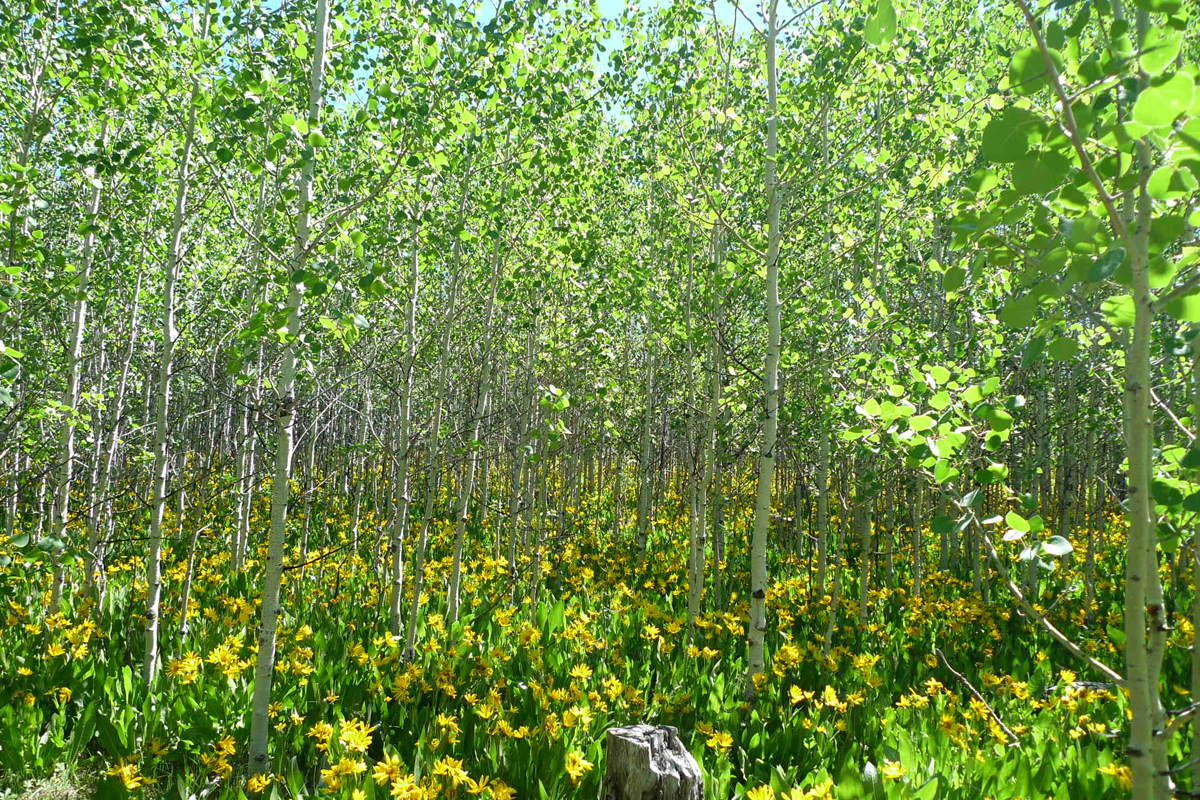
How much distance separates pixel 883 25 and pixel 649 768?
2.51 meters

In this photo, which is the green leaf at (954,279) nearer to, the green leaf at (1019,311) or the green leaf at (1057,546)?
the green leaf at (1019,311)

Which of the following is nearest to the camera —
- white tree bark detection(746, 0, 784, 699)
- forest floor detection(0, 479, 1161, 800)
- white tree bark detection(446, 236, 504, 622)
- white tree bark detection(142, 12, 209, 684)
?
forest floor detection(0, 479, 1161, 800)

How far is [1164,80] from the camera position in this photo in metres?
0.94

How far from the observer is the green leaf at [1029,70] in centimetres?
109

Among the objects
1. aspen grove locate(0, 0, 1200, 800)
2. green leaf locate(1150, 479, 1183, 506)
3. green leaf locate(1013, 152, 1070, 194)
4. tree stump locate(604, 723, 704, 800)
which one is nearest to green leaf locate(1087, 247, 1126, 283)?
aspen grove locate(0, 0, 1200, 800)

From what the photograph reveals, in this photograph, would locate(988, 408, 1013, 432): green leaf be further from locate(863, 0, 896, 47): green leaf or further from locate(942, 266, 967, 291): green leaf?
locate(863, 0, 896, 47): green leaf

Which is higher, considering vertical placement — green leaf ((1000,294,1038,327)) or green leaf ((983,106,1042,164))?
green leaf ((983,106,1042,164))

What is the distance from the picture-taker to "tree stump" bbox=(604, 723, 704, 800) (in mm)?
2646

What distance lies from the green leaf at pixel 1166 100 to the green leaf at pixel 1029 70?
0.17 m

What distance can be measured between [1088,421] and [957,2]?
3509 millimetres

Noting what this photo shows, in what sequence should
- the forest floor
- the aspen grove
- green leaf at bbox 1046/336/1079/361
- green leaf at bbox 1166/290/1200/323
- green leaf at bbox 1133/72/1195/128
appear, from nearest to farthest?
green leaf at bbox 1133/72/1195/128, green leaf at bbox 1166/290/1200/323, green leaf at bbox 1046/336/1079/361, the aspen grove, the forest floor

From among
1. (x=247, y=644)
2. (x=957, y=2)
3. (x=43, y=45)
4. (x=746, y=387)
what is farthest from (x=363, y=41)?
(x=957, y=2)

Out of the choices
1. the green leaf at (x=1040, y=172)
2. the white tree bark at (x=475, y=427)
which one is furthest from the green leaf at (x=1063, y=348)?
the white tree bark at (x=475, y=427)

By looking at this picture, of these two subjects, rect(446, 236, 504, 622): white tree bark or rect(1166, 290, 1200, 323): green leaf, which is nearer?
rect(1166, 290, 1200, 323): green leaf
